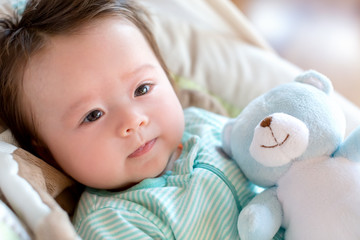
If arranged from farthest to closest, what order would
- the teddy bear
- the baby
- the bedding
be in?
the bedding, the baby, the teddy bear

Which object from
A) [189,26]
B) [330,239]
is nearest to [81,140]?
[330,239]

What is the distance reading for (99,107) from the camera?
31.4 inches

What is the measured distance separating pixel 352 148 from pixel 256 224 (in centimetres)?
20

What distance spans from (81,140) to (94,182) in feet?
0.30

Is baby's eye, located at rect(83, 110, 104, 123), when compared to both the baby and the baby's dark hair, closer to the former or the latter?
the baby

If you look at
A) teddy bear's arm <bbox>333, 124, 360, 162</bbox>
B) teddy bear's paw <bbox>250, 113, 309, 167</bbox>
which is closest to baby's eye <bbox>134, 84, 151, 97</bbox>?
teddy bear's paw <bbox>250, 113, 309, 167</bbox>

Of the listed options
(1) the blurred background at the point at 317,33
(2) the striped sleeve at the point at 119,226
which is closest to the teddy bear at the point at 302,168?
(2) the striped sleeve at the point at 119,226

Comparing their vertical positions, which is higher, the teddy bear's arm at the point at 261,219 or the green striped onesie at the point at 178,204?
the teddy bear's arm at the point at 261,219

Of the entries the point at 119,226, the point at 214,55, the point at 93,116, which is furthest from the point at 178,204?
the point at 214,55

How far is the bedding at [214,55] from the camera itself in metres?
1.28

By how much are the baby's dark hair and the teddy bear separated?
0.38 m

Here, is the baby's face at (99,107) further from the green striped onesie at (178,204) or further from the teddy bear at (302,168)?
the teddy bear at (302,168)

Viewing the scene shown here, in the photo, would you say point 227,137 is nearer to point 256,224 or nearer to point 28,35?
point 256,224

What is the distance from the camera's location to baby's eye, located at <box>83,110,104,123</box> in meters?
0.81
